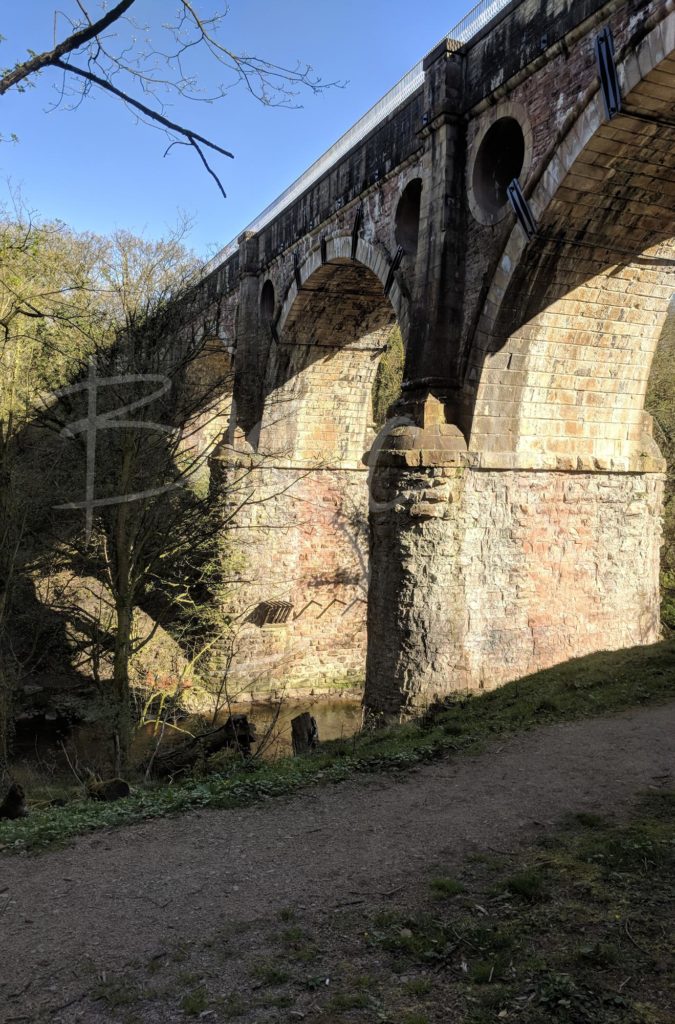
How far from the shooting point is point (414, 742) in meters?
A: 7.60

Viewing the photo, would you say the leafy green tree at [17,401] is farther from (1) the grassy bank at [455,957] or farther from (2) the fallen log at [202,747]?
(1) the grassy bank at [455,957]

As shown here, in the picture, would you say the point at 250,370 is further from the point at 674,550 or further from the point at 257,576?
the point at 674,550

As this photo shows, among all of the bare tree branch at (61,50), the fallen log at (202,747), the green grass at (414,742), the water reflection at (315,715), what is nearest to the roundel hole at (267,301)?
the water reflection at (315,715)

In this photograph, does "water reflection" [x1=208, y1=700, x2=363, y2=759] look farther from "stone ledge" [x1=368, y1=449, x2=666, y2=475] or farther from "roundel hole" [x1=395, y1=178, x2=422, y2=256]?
"roundel hole" [x1=395, y1=178, x2=422, y2=256]

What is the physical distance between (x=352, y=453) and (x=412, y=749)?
36.1 feet

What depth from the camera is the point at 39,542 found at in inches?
449

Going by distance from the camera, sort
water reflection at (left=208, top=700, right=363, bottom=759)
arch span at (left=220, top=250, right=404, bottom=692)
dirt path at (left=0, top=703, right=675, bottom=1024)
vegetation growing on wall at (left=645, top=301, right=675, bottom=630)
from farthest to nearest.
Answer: vegetation growing on wall at (left=645, top=301, right=675, bottom=630) < arch span at (left=220, top=250, right=404, bottom=692) < water reflection at (left=208, top=700, right=363, bottom=759) < dirt path at (left=0, top=703, right=675, bottom=1024)

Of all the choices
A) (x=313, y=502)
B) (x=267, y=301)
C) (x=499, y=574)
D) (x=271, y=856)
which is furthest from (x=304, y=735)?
(x=267, y=301)

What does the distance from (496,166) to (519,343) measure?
2254mm

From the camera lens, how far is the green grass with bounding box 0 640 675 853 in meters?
5.79

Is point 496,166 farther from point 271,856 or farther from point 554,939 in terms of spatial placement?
point 554,939

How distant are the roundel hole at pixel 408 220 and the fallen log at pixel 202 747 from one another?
727 centimetres

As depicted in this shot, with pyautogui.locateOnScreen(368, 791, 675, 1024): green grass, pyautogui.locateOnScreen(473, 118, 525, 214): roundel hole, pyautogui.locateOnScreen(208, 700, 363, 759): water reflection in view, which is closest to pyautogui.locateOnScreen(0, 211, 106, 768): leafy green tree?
pyautogui.locateOnScreen(473, 118, 525, 214): roundel hole

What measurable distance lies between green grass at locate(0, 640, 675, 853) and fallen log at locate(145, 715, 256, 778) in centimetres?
140
